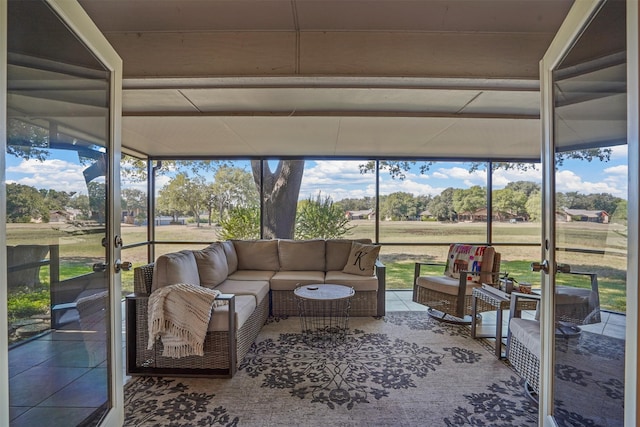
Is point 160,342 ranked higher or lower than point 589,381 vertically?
lower

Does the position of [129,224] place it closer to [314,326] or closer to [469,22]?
[314,326]

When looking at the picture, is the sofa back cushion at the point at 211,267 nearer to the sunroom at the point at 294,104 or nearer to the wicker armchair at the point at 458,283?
the sunroom at the point at 294,104

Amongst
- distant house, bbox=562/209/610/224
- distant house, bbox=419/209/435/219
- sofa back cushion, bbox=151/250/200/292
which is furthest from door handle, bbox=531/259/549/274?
distant house, bbox=419/209/435/219

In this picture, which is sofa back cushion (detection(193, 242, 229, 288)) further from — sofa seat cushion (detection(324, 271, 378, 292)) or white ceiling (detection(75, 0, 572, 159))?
white ceiling (detection(75, 0, 572, 159))

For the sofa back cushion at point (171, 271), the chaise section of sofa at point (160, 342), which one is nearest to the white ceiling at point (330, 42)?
the sofa back cushion at point (171, 271)

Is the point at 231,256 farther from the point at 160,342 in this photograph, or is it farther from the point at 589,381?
the point at 589,381

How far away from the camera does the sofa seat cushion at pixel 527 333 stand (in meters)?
2.07

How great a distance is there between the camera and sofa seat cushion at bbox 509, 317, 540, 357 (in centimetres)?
207

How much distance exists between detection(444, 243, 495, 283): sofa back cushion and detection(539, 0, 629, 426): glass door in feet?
7.50

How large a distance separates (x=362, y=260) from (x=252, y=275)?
58.6 inches

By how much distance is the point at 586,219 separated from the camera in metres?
1.40

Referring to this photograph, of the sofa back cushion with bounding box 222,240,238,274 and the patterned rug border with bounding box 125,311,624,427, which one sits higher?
the sofa back cushion with bounding box 222,240,238,274

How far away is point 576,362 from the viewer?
1459 mm

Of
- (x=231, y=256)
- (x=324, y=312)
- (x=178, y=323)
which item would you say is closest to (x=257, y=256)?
(x=231, y=256)
